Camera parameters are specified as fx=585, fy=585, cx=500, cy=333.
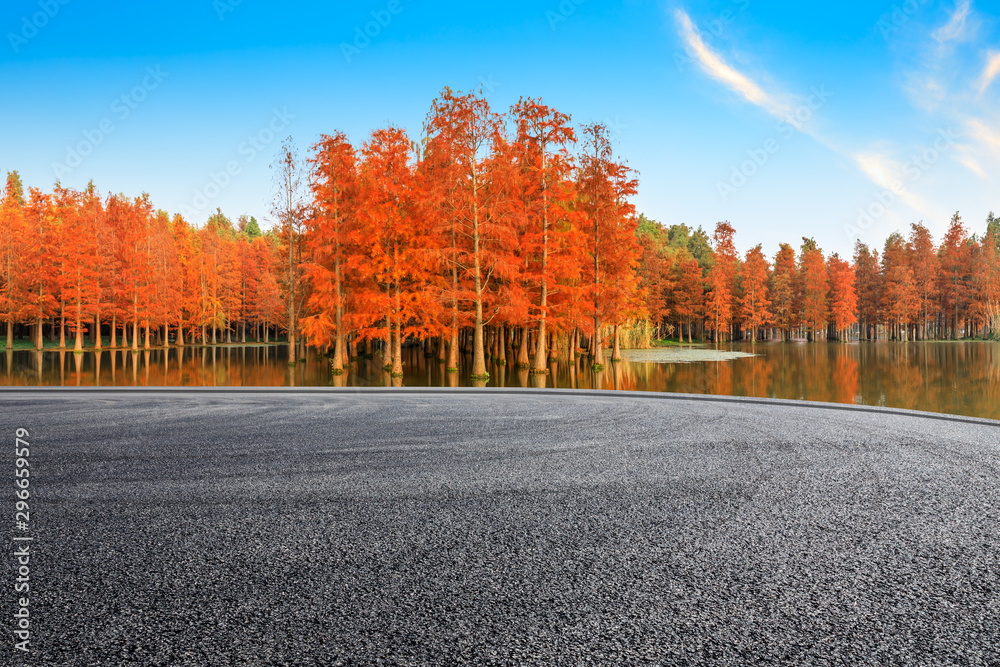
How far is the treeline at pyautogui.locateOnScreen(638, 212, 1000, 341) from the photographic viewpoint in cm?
6762

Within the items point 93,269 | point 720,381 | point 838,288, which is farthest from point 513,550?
point 838,288

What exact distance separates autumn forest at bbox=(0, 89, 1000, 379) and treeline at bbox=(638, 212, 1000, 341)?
271 mm

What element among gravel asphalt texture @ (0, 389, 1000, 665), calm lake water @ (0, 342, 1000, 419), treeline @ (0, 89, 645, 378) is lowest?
calm lake water @ (0, 342, 1000, 419)

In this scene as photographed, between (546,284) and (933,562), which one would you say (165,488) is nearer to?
(933,562)

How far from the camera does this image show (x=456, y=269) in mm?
25344

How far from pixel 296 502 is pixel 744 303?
72.9 meters

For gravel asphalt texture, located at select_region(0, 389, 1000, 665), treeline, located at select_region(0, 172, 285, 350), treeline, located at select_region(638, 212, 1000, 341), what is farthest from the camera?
treeline, located at select_region(638, 212, 1000, 341)

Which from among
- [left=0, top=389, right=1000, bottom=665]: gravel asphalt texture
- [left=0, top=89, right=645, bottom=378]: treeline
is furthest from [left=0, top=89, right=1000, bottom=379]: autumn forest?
[left=0, top=389, right=1000, bottom=665]: gravel asphalt texture

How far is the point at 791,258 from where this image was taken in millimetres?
75812

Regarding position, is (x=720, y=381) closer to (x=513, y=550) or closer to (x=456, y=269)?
(x=456, y=269)

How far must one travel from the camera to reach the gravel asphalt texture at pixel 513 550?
273 cm

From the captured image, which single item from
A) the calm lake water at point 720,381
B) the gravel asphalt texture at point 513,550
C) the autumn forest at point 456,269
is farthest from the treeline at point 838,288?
the gravel asphalt texture at point 513,550

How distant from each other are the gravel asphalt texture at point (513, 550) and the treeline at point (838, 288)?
5905 cm

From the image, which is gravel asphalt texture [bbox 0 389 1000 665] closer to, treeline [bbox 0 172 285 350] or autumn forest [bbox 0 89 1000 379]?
autumn forest [bbox 0 89 1000 379]
